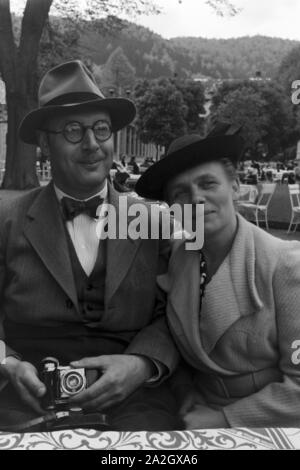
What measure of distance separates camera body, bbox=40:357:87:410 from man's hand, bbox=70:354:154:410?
0.02 meters

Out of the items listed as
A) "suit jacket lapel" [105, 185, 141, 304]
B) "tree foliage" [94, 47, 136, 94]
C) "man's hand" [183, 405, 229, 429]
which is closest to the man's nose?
"suit jacket lapel" [105, 185, 141, 304]

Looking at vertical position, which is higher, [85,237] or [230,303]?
[85,237]

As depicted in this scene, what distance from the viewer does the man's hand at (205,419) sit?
1.47 meters

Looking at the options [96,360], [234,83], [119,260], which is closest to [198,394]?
[96,360]

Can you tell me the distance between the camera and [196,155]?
1491 millimetres

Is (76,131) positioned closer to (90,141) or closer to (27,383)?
(90,141)

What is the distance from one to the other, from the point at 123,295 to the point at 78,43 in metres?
1.26

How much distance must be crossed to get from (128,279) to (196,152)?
48cm

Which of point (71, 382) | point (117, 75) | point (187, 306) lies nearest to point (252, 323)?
point (187, 306)

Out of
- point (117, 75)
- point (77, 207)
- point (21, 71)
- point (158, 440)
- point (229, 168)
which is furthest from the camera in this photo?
point (117, 75)

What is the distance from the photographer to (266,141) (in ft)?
7.57

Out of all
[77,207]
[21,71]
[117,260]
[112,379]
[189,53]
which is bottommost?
[112,379]

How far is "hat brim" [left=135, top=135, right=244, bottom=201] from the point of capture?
4.88ft

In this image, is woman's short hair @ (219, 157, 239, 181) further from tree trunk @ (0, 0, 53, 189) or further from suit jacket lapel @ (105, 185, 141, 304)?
tree trunk @ (0, 0, 53, 189)
